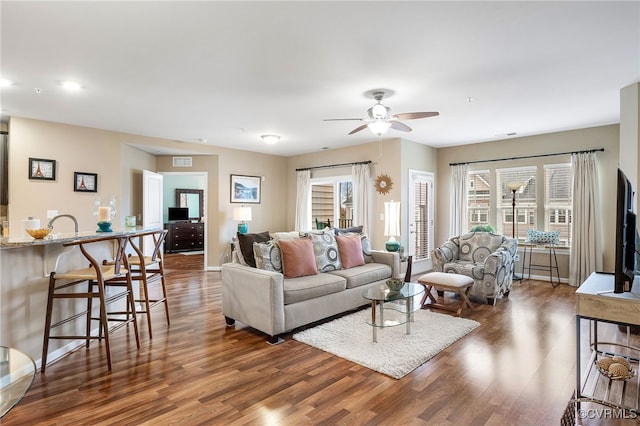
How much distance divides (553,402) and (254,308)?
2541mm

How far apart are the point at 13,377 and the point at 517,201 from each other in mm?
7176

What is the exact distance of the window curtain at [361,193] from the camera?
263 inches

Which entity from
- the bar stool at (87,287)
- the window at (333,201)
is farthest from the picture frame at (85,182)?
the window at (333,201)

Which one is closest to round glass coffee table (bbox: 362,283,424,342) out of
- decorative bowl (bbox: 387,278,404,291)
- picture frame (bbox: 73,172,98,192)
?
decorative bowl (bbox: 387,278,404,291)

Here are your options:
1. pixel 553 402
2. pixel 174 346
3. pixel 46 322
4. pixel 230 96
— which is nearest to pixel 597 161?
pixel 553 402

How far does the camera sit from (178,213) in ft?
33.5

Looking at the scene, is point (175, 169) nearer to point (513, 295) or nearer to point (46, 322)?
point (46, 322)

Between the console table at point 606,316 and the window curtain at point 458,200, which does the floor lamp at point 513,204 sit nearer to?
the window curtain at point 458,200

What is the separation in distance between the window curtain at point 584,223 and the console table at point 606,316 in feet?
11.2

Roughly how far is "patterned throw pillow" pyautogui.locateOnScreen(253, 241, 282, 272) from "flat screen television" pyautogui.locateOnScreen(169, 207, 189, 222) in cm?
728

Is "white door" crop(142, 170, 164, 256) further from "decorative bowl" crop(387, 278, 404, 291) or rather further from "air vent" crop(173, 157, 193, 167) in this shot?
"decorative bowl" crop(387, 278, 404, 291)

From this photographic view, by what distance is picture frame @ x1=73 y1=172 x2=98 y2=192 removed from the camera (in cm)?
531

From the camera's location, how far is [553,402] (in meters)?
2.27

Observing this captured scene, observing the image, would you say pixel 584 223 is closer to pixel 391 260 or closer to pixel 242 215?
pixel 391 260
